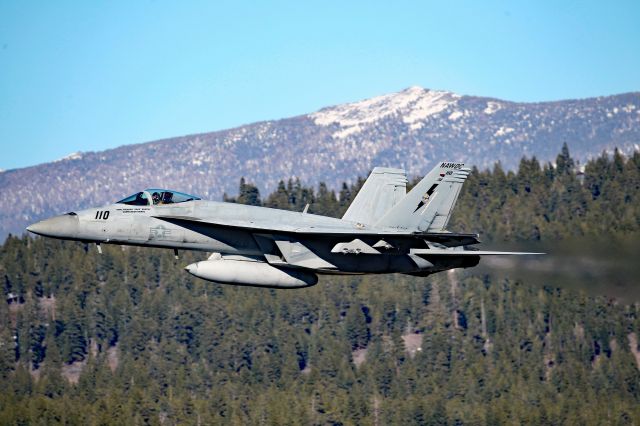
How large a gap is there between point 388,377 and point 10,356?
191ft

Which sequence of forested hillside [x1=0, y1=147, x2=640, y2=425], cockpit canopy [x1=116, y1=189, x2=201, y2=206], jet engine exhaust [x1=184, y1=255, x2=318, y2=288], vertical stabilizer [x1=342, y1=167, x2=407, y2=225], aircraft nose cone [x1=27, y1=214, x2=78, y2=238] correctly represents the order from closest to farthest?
aircraft nose cone [x1=27, y1=214, x2=78, y2=238] → jet engine exhaust [x1=184, y1=255, x2=318, y2=288] → cockpit canopy [x1=116, y1=189, x2=201, y2=206] → vertical stabilizer [x1=342, y1=167, x2=407, y2=225] → forested hillside [x1=0, y1=147, x2=640, y2=425]

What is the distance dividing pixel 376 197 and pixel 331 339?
118942 millimetres

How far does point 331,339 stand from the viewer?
160500mm

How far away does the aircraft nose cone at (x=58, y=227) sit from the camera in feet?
122

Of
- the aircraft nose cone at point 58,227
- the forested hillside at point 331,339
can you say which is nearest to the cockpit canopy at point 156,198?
the aircraft nose cone at point 58,227

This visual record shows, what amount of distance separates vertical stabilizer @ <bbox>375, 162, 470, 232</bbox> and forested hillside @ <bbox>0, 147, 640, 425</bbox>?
90205 millimetres

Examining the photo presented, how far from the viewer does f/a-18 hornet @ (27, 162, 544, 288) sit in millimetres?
37781

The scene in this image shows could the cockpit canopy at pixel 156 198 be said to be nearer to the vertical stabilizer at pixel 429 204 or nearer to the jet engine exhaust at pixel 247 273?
the jet engine exhaust at pixel 247 273

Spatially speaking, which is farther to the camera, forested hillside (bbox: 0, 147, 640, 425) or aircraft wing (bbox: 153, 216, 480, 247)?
forested hillside (bbox: 0, 147, 640, 425)

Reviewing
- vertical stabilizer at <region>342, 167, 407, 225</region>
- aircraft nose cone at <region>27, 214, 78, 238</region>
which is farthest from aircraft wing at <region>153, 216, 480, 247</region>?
vertical stabilizer at <region>342, 167, 407, 225</region>

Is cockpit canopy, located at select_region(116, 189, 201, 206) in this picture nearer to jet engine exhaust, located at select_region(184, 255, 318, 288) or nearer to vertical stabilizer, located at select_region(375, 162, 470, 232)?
jet engine exhaust, located at select_region(184, 255, 318, 288)

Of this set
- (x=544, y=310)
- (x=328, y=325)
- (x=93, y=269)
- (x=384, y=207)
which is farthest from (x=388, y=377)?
(x=384, y=207)

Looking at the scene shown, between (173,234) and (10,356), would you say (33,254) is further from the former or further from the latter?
(173,234)

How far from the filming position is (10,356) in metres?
173
